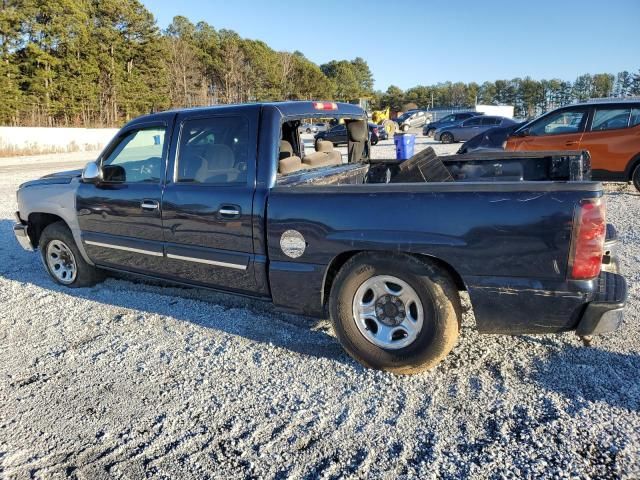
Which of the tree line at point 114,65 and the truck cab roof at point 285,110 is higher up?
the tree line at point 114,65

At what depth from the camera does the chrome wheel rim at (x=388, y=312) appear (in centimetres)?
310

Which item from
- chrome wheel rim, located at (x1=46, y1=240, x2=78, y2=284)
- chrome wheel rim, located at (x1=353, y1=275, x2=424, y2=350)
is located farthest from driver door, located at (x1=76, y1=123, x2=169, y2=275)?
chrome wheel rim, located at (x1=353, y1=275, x2=424, y2=350)

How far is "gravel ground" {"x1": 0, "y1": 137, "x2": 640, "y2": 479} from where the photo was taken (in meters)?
2.41

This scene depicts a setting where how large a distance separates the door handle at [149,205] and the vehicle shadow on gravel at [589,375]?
10.5ft

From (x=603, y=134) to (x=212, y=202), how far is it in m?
8.35

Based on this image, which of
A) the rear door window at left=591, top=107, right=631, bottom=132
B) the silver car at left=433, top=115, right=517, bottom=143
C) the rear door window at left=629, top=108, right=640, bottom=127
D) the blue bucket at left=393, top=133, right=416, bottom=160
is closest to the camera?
the rear door window at left=629, top=108, right=640, bottom=127

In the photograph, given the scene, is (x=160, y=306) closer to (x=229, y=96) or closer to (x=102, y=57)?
(x=102, y=57)

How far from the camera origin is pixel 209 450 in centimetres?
255

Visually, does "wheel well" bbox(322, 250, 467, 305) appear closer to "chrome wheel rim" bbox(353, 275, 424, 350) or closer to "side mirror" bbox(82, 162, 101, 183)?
"chrome wheel rim" bbox(353, 275, 424, 350)

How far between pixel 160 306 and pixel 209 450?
2.34 meters

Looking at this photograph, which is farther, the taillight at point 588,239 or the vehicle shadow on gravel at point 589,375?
the vehicle shadow on gravel at point 589,375

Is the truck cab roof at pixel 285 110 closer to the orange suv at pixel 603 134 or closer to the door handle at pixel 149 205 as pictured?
the door handle at pixel 149 205

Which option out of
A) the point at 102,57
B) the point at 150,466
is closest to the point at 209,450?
the point at 150,466

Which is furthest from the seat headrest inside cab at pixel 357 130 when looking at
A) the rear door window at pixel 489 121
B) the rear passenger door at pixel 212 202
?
the rear door window at pixel 489 121
